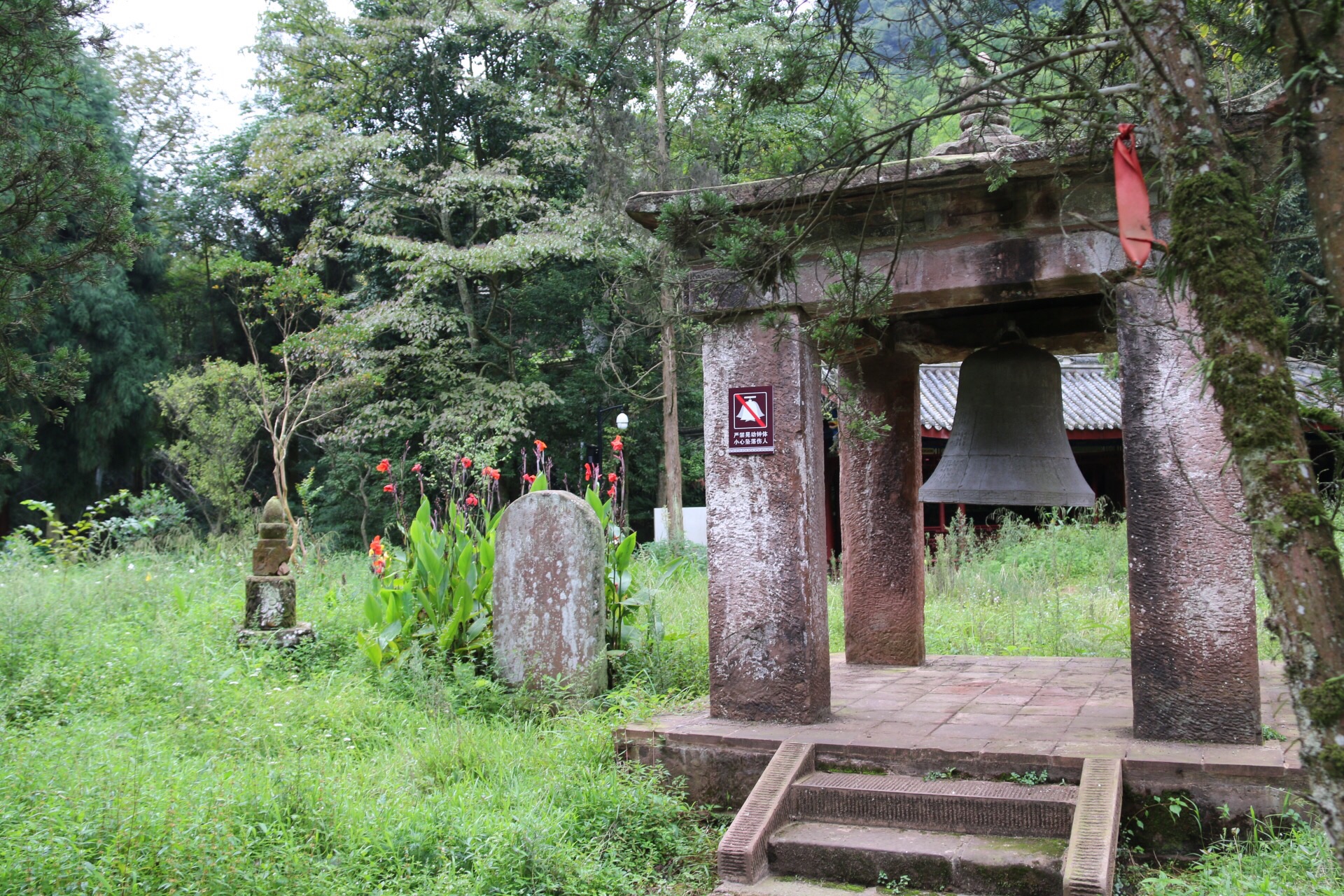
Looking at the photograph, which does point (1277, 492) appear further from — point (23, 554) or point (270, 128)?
point (270, 128)

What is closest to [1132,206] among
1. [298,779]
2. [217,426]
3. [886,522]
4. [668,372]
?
[298,779]

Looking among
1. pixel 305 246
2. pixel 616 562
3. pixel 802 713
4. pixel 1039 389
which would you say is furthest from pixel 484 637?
pixel 305 246

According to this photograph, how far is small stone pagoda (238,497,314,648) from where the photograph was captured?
22.5 ft

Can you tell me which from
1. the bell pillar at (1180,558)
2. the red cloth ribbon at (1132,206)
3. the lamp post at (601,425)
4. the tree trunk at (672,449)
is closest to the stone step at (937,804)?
the bell pillar at (1180,558)

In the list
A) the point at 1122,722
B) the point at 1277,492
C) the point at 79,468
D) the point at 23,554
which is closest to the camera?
the point at 1277,492

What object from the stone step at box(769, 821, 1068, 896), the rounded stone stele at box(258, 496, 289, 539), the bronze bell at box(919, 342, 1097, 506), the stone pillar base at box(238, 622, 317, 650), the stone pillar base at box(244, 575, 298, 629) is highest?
the bronze bell at box(919, 342, 1097, 506)

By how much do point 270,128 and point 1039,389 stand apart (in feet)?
51.9

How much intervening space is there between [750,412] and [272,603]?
4.16 m

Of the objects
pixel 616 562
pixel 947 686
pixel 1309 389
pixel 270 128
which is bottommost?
pixel 947 686

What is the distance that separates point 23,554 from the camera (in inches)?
379

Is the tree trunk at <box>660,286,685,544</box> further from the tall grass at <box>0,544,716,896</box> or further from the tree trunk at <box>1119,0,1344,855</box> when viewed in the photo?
the tree trunk at <box>1119,0,1344,855</box>

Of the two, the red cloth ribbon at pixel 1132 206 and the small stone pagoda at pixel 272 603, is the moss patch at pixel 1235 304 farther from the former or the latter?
the small stone pagoda at pixel 272 603

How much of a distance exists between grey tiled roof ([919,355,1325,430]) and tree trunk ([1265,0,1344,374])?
11516 mm

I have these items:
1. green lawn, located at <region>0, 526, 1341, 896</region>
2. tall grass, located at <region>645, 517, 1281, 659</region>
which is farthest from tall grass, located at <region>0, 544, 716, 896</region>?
tall grass, located at <region>645, 517, 1281, 659</region>
